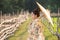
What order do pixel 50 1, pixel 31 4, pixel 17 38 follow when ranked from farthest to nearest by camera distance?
pixel 50 1, pixel 31 4, pixel 17 38

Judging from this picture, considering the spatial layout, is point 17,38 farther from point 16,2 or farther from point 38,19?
point 16,2

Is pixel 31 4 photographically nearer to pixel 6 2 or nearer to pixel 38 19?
pixel 6 2

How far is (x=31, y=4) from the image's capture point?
44.1 metres

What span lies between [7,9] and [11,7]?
2004 mm

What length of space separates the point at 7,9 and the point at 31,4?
13184mm

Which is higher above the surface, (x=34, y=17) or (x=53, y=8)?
(x=34, y=17)

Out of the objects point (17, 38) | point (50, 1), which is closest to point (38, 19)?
point (17, 38)

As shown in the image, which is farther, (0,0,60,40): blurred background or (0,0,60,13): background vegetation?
(0,0,60,13): background vegetation

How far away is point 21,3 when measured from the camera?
38.8m

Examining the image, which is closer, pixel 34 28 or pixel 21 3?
pixel 34 28

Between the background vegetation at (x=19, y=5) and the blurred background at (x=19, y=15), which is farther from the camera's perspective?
the background vegetation at (x=19, y=5)

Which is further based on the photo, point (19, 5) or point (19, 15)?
point (19, 5)

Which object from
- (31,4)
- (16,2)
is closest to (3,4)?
(16,2)

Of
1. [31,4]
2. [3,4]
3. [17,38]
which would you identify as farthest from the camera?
[31,4]
